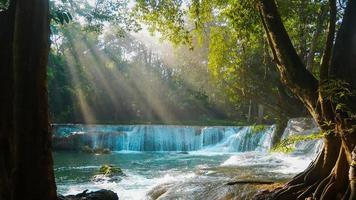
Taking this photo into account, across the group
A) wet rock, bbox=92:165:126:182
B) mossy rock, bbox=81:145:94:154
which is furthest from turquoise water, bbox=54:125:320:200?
mossy rock, bbox=81:145:94:154

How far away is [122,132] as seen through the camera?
27.8 meters

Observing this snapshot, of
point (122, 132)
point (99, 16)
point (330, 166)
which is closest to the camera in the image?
point (330, 166)

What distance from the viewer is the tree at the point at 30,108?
12.0 ft

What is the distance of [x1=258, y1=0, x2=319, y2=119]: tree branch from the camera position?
5809 mm

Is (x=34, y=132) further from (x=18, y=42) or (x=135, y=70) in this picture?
(x=135, y=70)

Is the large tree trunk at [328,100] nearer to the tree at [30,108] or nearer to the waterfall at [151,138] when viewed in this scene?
the tree at [30,108]

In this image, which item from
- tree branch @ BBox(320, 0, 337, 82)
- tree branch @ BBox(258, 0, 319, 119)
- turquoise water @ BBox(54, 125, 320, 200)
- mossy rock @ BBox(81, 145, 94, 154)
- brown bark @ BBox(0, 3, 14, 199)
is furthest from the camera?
mossy rock @ BBox(81, 145, 94, 154)

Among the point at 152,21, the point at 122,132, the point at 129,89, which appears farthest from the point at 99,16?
the point at 129,89

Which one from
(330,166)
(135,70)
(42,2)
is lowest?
(330,166)

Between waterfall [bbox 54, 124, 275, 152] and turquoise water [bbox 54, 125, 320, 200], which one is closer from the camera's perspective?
turquoise water [bbox 54, 125, 320, 200]

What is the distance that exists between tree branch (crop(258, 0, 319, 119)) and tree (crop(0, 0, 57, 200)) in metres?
3.22

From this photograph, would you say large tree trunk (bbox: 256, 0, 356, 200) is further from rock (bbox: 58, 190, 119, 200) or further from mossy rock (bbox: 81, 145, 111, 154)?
mossy rock (bbox: 81, 145, 111, 154)

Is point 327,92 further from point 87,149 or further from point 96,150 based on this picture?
point 87,149

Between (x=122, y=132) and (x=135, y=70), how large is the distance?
1432 cm
